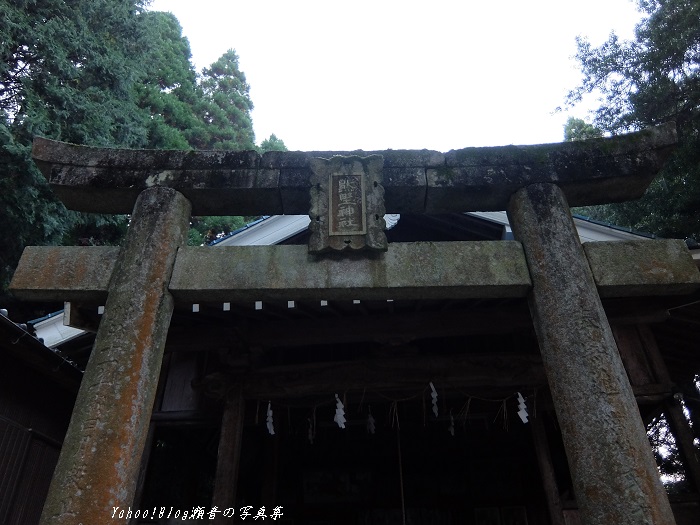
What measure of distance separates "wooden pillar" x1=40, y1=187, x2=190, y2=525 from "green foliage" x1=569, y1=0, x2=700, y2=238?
1235 cm

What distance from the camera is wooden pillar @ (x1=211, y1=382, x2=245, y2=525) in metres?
6.12

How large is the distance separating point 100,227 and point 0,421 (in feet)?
27.9

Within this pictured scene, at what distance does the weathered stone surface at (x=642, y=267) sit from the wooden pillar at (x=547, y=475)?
11.7 ft

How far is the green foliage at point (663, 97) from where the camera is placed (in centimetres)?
1162

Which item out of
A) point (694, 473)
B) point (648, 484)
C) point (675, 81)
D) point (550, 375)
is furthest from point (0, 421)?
point (675, 81)

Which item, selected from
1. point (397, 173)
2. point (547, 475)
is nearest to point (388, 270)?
point (397, 173)

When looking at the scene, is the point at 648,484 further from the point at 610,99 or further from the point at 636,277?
the point at 610,99

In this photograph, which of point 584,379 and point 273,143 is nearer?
point 584,379

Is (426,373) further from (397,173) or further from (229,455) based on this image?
(397,173)

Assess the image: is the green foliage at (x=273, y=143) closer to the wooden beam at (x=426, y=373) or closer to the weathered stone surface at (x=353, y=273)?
the wooden beam at (x=426, y=373)

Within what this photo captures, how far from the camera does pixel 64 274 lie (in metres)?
4.11

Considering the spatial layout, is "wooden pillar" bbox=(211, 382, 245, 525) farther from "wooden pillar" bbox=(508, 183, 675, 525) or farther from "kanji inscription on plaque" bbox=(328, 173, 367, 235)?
"wooden pillar" bbox=(508, 183, 675, 525)

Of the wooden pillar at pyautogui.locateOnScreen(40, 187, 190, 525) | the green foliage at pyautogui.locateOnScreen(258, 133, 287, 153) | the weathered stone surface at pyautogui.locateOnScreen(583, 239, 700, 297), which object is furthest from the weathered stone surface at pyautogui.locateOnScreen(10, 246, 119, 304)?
the green foliage at pyautogui.locateOnScreen(258, 133, 287, 153)

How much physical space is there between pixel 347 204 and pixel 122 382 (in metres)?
2.34
